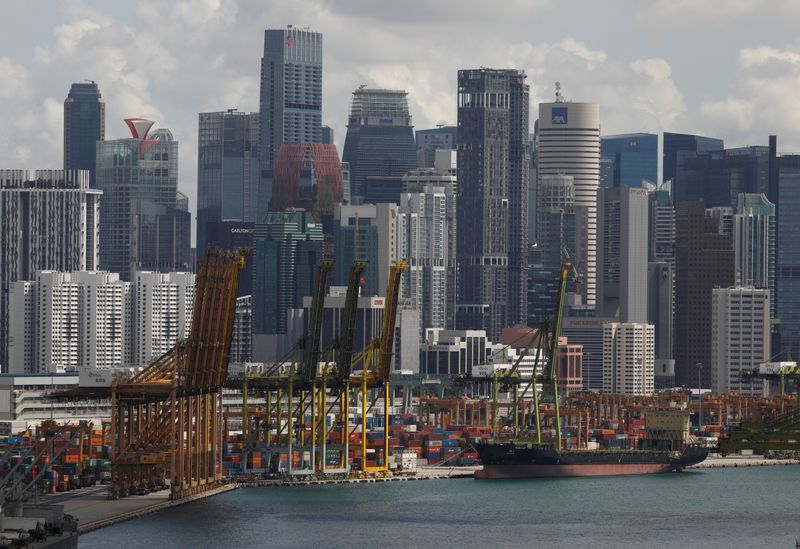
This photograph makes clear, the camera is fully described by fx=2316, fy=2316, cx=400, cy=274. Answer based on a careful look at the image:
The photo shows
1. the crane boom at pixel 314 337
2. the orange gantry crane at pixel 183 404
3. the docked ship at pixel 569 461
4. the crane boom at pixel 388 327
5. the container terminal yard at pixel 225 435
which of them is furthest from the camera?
the docked ship at pixel 569 461

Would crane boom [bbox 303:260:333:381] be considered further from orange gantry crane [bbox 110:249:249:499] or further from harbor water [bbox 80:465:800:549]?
orange gantry crane [bbox 110:249:249:499]

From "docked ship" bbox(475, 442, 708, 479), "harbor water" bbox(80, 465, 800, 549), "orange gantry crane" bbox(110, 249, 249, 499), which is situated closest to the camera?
"harbor water" bbox(80, 465, 800, 549)

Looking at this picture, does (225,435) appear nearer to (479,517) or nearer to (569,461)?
(569,461)

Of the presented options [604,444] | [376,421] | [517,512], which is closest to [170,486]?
[517,512]

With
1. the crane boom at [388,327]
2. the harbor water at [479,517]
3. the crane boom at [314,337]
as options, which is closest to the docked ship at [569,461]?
the harbor water at [479,517]

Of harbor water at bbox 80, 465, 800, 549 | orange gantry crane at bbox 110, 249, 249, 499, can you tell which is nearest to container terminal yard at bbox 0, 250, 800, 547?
orange gantry crane at bbox 110, 249, 249, 499

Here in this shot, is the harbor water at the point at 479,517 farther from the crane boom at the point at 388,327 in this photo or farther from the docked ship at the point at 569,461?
the crane boom at the point at 388,327

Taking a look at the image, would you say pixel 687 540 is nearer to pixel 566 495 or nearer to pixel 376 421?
pixel 566 495
